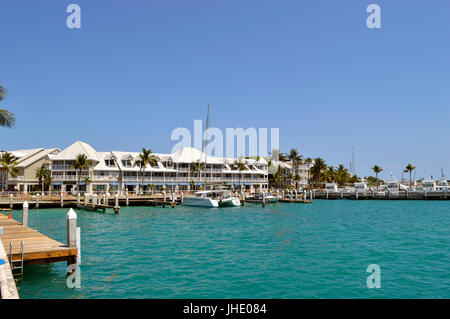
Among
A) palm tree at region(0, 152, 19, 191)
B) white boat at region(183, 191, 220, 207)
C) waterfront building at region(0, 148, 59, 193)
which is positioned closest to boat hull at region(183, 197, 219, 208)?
white boat at region(183, 191, 220, 207)

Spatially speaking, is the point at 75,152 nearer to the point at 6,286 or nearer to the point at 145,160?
the point at 145,160

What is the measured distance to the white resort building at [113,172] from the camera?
226ft

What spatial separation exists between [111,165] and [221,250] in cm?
5724

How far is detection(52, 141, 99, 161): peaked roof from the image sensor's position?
69375 mm

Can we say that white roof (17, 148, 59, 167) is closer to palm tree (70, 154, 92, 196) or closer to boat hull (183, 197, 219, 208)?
palm tree (70, 154, 92, 196)

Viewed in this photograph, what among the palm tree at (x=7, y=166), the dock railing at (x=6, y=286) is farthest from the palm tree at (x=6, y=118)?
→ the palm tree at (x=7, y=166)

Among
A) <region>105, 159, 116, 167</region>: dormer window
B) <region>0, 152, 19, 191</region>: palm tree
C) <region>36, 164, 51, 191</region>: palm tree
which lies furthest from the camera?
<region>105, 159, 116, 167</region>: dormer window

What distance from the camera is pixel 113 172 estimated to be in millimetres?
71250

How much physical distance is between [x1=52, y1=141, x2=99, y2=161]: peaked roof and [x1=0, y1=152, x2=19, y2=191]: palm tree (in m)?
7.19

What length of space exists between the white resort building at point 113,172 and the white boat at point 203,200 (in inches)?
406

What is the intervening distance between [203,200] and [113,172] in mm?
26804

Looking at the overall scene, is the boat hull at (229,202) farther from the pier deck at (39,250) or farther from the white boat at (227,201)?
the pier deck at (39,250)

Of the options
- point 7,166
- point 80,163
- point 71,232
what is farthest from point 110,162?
Result: point 71,232

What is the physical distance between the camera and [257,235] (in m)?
25.9
